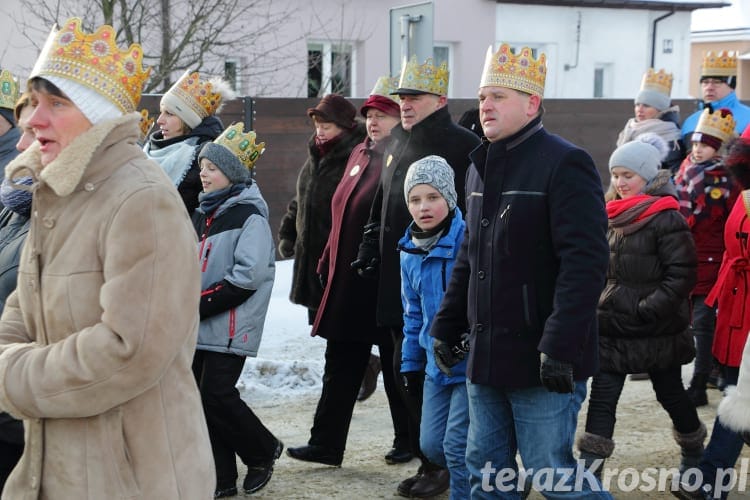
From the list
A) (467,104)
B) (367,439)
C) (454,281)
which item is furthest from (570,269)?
(467,104)

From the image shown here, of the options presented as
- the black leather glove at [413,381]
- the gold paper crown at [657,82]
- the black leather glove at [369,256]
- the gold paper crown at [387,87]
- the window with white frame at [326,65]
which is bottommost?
the black leather glove at [413,381]

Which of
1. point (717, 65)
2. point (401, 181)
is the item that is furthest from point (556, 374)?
point (717, 65)

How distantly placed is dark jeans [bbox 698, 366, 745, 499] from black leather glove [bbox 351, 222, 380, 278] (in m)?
1.92

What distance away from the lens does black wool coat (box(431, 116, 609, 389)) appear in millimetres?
3973

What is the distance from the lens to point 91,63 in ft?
9.41

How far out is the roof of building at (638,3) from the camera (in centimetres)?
2242

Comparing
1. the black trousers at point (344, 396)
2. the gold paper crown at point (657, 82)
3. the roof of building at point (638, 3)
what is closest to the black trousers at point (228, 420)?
the black trousers at point (344, 396)

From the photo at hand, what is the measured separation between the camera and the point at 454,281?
14.9 feet

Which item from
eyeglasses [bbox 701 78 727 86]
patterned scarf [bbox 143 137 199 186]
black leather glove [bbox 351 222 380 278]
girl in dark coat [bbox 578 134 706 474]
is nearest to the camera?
girl in dark coat [bbox 578 134 706 474]

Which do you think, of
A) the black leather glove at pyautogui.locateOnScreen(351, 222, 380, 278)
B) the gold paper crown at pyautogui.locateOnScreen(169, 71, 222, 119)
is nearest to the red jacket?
the black leather glove at pyautogui.locateOnScreen(351, 222, 380, 278)

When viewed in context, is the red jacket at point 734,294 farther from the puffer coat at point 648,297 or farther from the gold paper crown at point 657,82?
the gold paper crown at point 657,82

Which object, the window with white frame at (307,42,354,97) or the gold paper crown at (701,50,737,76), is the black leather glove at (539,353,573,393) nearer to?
the gold paper crown at (701,50,737,76)

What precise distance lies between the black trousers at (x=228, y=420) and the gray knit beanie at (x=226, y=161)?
2.98 ft

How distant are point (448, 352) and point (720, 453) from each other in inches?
62.3
